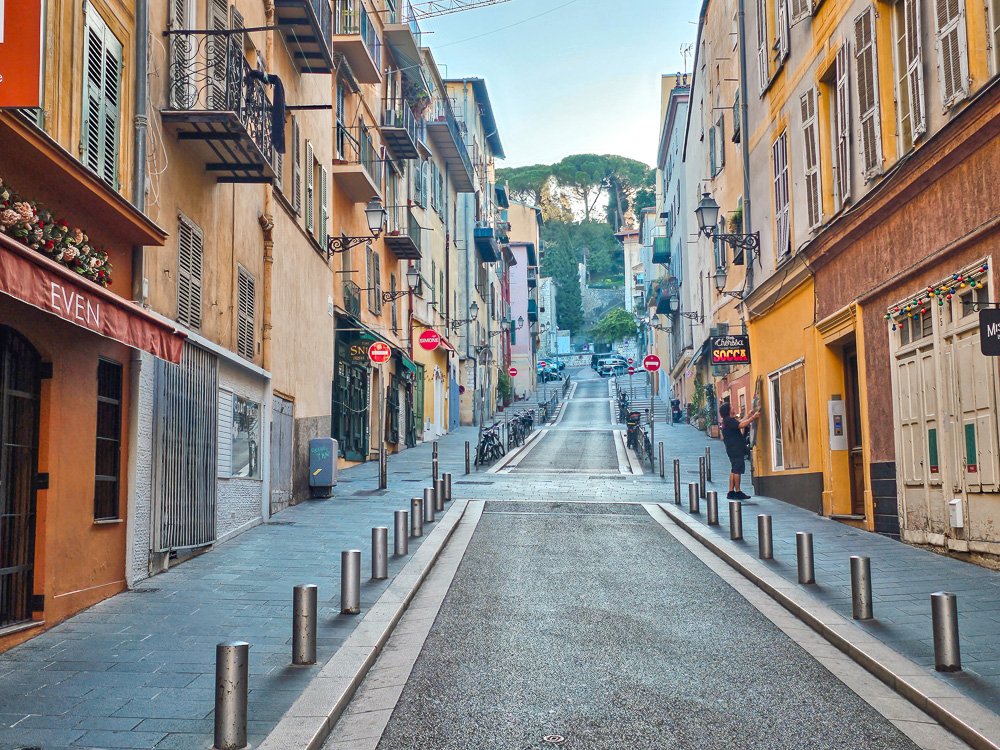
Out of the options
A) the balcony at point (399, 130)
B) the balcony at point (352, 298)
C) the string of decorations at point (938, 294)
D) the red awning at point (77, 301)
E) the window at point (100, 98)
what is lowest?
the red awning at point (77, 301)

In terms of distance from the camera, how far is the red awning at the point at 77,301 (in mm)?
6191

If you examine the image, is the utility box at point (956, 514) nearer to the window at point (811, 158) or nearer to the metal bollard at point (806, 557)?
the metal bollard at point (806, 557)

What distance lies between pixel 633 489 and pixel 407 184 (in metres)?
17.6

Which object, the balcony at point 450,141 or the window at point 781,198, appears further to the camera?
the balcony at point 450,141

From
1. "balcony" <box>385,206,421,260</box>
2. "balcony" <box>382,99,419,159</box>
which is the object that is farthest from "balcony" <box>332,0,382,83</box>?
"balcony" <box>385,206,421,260</box>

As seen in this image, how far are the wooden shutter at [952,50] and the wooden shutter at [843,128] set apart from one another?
3.06m

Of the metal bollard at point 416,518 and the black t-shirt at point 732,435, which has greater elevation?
the black t-shirt at point 732,435

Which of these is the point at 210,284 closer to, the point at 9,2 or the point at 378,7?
the point at 9,2

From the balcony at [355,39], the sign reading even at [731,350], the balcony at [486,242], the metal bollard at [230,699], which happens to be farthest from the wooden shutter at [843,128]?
the balcony at [486,242]

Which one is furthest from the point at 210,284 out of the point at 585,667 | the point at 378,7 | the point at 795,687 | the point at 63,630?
the point at 378,7

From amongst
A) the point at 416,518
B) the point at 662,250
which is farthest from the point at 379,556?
the point at 662,250

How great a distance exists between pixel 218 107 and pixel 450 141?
30759 mm

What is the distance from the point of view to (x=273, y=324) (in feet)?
53.8

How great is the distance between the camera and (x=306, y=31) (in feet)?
57.7
